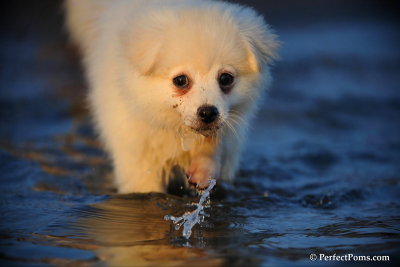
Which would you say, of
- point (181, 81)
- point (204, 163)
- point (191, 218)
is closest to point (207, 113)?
point (181, 81)

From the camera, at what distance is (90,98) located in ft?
18.2

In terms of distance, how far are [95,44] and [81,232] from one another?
1906mm

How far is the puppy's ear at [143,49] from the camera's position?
4258mm

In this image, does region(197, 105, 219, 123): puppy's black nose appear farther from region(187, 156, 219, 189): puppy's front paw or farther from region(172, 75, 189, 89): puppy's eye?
region(187, 156, 219, 189): puppy's front paw

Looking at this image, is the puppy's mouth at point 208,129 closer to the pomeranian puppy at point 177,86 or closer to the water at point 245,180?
the pomeranian puppy at point 177,86

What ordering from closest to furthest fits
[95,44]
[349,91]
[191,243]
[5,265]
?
[5,265]
[191,243]
[95,44]
[349,91]

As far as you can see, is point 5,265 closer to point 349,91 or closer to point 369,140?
point 369,140

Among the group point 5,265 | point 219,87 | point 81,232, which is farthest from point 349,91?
point 5,265

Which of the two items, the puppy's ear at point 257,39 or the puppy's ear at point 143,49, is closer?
the puppy's ear at point 143,49

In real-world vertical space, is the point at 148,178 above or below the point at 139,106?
below

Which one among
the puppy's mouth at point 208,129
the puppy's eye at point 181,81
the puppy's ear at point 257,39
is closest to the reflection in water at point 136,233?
the puppy's mouth at point 208,129

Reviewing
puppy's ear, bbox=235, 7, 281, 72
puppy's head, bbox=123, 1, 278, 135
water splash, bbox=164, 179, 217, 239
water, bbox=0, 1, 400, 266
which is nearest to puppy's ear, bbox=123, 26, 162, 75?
puppy's head, bbox=123, 1, 278, 135

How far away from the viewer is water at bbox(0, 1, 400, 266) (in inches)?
151

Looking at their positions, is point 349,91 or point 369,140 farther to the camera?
point 349,91
